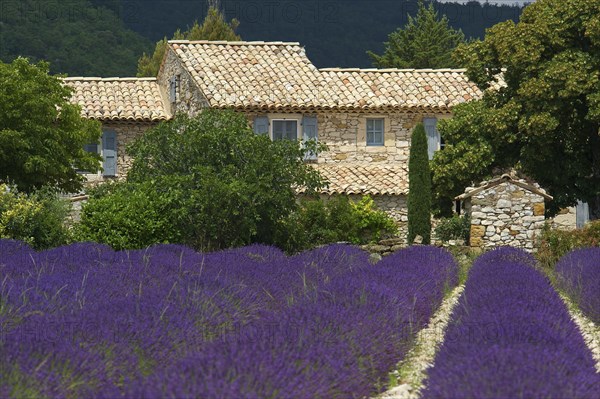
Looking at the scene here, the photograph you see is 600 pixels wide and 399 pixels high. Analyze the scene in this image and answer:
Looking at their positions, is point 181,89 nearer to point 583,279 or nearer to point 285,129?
point 285,129

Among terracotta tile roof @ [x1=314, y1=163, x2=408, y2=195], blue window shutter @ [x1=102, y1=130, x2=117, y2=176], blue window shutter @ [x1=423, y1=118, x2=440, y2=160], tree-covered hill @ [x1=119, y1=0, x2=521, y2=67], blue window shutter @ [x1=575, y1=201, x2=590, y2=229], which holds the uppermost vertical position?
tree-covered hill @ [x1=119, y1=0, x2=521, y2=67]

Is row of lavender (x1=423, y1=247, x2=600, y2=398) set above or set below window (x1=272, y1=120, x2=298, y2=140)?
below

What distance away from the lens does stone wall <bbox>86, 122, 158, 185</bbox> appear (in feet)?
88.8

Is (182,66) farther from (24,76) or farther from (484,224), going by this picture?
(484,224)

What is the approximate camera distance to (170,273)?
11.1m

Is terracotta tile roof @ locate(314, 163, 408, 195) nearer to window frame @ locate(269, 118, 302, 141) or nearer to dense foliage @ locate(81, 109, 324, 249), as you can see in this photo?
window frame @ locate(269, 118, 302, 141)

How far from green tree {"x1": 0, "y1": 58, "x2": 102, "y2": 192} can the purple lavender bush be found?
11.2 meters

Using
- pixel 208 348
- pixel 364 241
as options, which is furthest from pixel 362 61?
pixel 208 348

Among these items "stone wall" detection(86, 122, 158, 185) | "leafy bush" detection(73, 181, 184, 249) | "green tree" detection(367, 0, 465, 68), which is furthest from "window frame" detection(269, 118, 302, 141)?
"green tree" detection(367, 0, 465, 68)

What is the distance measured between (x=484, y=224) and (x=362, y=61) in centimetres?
3299

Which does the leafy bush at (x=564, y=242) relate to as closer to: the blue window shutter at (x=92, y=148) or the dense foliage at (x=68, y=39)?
the blue window shutter at (x=92, y=148)

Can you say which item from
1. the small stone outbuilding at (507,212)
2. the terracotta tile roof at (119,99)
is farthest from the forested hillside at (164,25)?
the small stone outbuilding at (507,212)

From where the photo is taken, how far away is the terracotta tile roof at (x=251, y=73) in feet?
84.6

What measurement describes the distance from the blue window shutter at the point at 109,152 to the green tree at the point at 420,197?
895 centimetres
